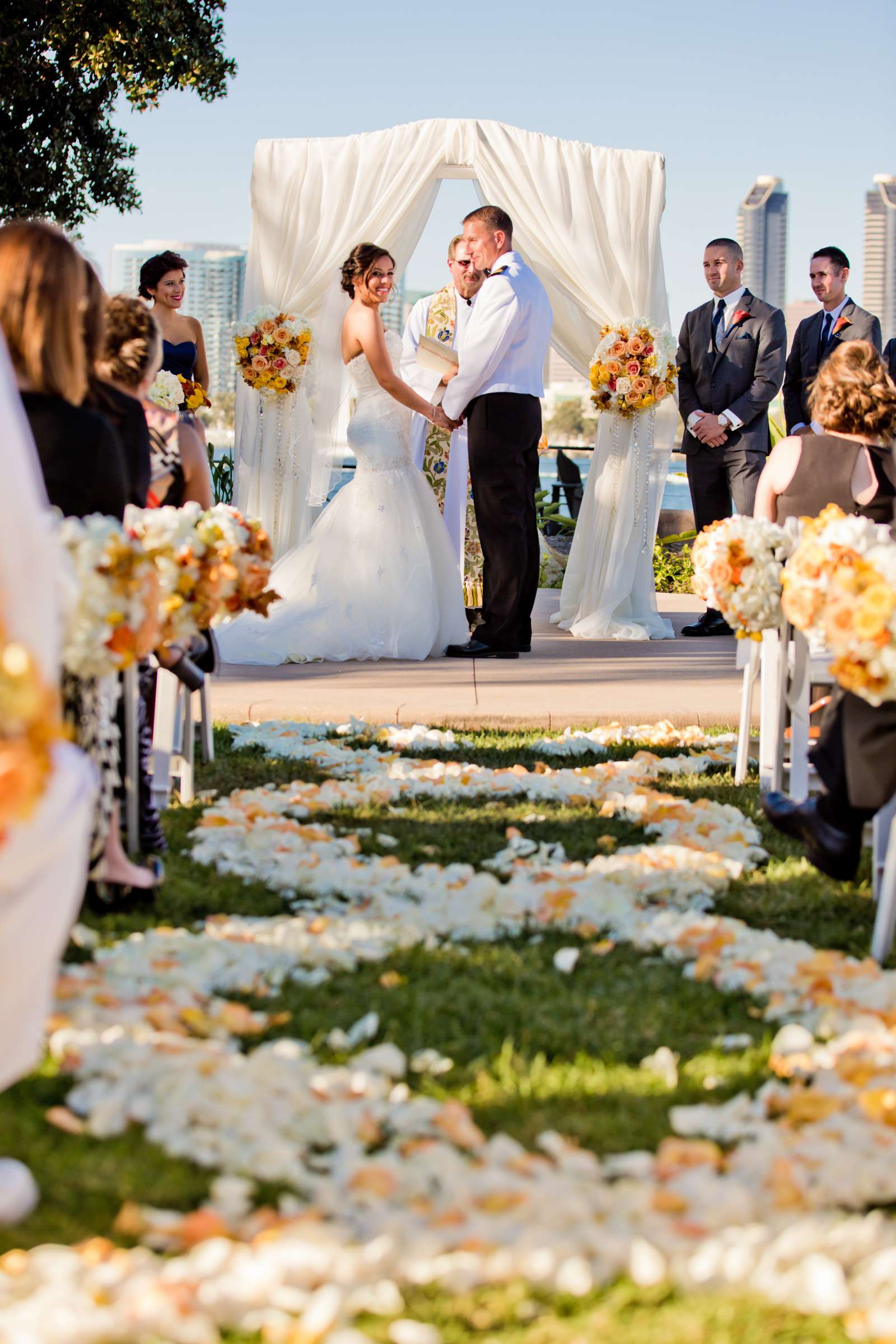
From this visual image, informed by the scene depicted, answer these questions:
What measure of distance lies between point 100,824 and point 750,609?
2.26 metres

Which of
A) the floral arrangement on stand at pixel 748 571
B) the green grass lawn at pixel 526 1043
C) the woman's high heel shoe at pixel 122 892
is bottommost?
the green grass lawn at pixel 526 1043

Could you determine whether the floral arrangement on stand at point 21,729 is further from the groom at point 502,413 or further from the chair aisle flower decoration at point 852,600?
the groom at point 502,413

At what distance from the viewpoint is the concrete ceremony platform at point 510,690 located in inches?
261

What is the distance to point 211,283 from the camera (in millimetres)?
64938

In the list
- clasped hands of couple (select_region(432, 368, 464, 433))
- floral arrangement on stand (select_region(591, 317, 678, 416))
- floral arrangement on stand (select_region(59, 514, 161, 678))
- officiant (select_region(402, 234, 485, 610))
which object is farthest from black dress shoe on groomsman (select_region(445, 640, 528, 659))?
floral arrangement on stand (select_region(59, 514, 161, 678))

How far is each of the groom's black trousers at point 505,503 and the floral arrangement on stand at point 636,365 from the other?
41.2 inches

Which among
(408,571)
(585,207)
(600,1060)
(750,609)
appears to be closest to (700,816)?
(750,609)

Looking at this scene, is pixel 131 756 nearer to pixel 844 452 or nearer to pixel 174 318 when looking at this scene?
pixel 844 452

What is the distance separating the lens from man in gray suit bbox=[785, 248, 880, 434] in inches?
361

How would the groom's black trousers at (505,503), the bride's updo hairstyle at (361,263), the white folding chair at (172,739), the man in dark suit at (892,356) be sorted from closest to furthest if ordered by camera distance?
the white folding chair at (172,739)
the bride's updo hairstyle at (361,263)
the groom's black trousers at (505,503)
the man in dark suit at (892,356)

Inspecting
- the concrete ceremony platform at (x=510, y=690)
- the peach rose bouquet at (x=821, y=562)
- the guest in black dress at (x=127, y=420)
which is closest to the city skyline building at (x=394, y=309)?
the concrete ceremony platform at (x=510, y=690)

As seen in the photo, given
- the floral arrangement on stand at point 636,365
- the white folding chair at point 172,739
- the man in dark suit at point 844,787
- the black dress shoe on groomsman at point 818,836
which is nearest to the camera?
the man in dark suit at point 844,787

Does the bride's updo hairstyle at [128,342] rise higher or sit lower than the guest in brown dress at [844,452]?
higher

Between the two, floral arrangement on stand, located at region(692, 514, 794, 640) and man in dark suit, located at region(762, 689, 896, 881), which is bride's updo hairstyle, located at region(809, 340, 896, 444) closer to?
floral arrangement on stand, located at region(692, 514, 794, 640)
